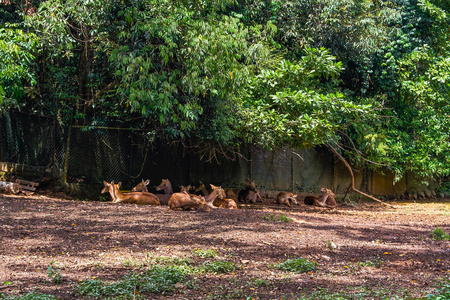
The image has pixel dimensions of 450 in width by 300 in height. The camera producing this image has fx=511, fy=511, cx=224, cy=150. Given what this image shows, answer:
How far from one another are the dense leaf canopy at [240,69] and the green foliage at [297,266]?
586cm

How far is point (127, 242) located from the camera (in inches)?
289

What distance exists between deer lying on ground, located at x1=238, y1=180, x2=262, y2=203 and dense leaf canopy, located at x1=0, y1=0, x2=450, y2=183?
4.79 feet

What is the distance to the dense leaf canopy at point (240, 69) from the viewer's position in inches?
445

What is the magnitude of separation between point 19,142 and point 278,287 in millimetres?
11360

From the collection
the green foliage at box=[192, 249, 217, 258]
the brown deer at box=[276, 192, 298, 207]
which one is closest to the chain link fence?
the brown deer at box=[276, 192, 298, 207]

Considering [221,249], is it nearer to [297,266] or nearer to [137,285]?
[297,266]

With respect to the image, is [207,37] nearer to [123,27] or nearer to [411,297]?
[123,27]

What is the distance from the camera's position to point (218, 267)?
19.3 ft

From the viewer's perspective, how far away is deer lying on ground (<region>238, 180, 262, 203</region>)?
1607 cm

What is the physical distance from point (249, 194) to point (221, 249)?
29.8 feet

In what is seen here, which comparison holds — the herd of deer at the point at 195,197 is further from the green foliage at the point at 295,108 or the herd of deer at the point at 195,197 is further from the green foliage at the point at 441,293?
the green foliage at the point at 441,293

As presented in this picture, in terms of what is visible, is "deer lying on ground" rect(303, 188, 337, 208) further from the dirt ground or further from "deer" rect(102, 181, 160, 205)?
"deer" rect(102, 181, 160, 205)

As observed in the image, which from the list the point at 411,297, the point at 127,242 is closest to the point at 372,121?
the point at 127,242

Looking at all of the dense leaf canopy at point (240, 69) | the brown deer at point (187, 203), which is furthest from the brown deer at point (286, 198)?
the brown deer at point (187, 203)
